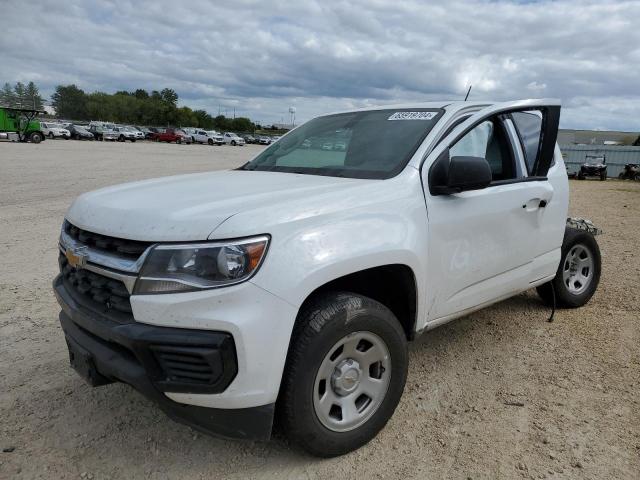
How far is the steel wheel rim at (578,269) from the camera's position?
4652mm

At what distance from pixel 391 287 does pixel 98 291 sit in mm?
1522

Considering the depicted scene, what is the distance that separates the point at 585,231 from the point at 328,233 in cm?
335

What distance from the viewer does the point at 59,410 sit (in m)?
3.01

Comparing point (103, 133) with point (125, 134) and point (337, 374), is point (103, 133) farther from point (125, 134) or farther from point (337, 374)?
point (337, 374)

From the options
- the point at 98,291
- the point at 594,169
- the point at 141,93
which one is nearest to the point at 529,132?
the point at 98,291

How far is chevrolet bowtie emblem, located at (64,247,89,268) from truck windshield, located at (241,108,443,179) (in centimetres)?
143

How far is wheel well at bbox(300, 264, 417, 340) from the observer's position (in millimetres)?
2711

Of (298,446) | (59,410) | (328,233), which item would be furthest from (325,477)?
(59,410)

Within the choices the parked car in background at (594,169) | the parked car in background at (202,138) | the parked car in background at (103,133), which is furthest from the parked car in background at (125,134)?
the parked car in background at (594,169)

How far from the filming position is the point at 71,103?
315ft

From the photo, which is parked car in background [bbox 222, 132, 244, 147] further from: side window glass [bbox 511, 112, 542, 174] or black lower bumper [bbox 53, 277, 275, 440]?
black lower bumper [bbox 53, 277, 275, 440]

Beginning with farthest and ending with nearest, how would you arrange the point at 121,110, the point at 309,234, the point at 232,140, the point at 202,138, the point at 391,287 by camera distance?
the point at 121,110 → the point at 232,140 → the point at 202,138 → the point at 391,287 → the point at 309,234

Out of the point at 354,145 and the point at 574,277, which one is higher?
the point at 354,145

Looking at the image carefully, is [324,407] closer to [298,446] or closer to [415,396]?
[298,446]
